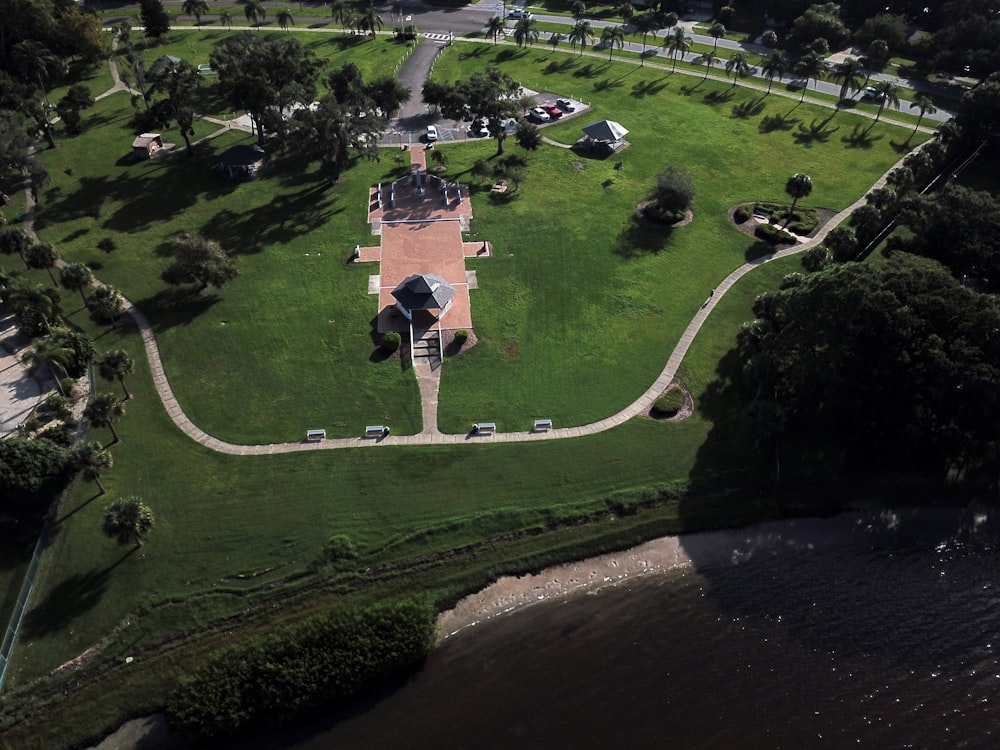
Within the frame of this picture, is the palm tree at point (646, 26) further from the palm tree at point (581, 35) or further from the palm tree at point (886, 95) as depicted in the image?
the palm tree at point (886, 95)

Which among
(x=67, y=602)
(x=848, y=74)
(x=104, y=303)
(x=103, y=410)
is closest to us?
(x=67, y=602)

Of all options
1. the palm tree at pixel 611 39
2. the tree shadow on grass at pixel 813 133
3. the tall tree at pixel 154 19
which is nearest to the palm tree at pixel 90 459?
the tree shadow on grass at pixel 813 133

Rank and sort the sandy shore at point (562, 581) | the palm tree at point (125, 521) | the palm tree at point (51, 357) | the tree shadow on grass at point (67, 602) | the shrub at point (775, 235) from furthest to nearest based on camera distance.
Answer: the shrub at point (775, 235), the palm tree at point (51, 357), the sandy shore at point (562, 581), the palm tree at point (125, 521), the tree shadow on grass at point (67, 602)

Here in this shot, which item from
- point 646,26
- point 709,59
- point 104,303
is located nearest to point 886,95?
point 709,59

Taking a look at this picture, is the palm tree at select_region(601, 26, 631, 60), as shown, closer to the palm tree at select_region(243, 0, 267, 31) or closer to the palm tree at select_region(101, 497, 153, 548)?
the palm tree at select_region(243, 0, 267, 31)

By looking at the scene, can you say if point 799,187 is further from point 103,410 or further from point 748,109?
point 103,410
